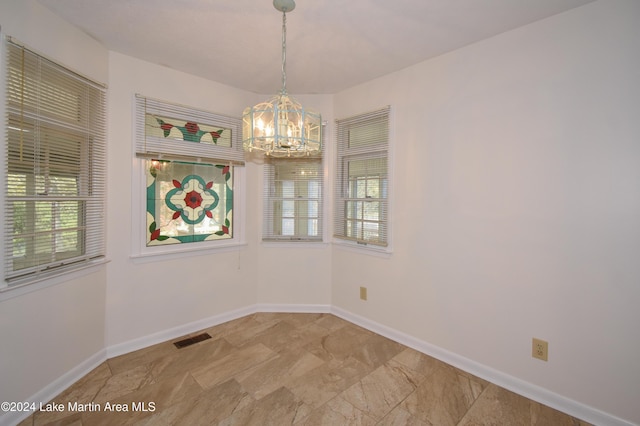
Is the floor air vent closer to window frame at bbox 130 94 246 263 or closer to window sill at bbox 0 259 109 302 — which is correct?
window frame at bbox 130 94 246 263

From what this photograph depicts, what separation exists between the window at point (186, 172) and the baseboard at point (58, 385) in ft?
3.06

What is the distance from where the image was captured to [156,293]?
2748mm

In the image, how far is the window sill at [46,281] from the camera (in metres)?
1.73

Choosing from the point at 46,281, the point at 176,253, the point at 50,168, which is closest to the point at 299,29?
the point at 50,168

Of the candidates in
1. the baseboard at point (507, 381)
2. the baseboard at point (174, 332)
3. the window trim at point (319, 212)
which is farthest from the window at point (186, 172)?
the baseboard at point (507, 381)

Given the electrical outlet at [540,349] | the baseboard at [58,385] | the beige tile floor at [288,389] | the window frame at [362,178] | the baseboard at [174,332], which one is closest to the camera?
the baseboard at [58,385]

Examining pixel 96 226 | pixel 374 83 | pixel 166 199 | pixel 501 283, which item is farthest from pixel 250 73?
pixel 501 283

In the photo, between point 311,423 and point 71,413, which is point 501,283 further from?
point 71,413

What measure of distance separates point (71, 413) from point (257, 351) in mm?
1274

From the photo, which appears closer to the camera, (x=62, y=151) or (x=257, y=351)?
(x=62, y=151)

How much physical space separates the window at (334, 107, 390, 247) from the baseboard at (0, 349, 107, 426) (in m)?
2.44

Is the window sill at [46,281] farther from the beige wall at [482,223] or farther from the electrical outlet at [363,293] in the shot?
the electrical outlet at [363,293]

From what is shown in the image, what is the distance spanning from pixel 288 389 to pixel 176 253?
5.43ft

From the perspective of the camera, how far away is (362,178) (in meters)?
3.19
